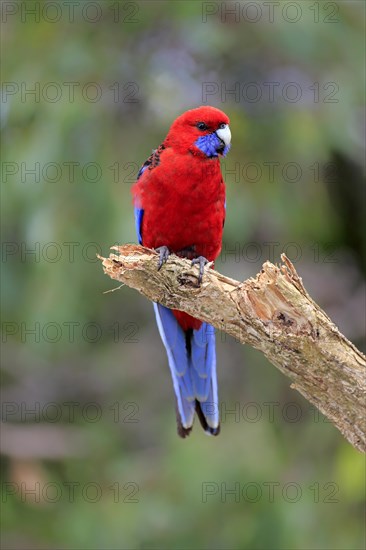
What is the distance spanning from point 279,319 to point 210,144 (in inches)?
56.6

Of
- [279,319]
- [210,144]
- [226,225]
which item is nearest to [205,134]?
[210,144]

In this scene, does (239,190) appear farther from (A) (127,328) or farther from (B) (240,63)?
(A) (127,328)

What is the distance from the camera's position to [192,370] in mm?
5207

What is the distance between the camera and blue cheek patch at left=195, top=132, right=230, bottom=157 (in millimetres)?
4875

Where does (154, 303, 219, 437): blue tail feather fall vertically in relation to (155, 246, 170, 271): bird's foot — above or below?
below

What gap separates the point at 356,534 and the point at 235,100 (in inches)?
145

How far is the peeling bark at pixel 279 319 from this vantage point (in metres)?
3.81

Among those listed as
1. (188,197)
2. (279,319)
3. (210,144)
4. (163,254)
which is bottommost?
(279,319)

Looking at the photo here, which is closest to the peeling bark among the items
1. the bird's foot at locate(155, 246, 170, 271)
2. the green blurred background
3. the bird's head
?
the bird's foot at locate(155, 246, 170, 271)

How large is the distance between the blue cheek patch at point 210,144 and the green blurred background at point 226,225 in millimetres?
1136

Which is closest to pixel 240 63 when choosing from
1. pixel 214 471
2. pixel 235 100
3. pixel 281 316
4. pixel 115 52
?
pixel 235 100

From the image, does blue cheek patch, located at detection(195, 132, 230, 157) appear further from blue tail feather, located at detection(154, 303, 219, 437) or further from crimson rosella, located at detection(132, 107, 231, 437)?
blue tail feather, located at detection(154, 303, 219, 437)

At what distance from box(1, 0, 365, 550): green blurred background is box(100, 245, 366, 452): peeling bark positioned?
70.6 inches

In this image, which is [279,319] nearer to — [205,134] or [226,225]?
[205,134]
